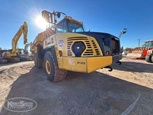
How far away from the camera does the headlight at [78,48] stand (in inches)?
102

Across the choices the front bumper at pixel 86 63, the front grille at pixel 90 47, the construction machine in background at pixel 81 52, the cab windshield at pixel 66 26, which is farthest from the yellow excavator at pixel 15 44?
the front grille at pixel 90 47

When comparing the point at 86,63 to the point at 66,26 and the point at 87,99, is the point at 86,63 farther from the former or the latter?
the point at 66,26

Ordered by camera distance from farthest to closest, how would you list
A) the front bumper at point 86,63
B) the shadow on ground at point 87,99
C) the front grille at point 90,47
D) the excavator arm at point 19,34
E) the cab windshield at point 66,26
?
the excavator arm at point 19,34
the cab windshield at point 66,26
the front grille at point 90,47
the front bumper at point 86,63
the shadow on ground at point 87,99

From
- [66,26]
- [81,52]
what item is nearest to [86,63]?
[81,52]

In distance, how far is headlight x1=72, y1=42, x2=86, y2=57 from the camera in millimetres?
2592

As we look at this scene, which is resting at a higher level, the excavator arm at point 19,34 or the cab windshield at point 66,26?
the excavator arm at point 19,34

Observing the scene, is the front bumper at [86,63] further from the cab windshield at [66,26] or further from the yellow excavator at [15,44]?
the yellow excavator at [15,44]

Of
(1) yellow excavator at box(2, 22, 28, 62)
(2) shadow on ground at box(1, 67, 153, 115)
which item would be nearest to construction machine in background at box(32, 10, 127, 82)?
(2) shadow on ground at box(1, 67, 153, 115)

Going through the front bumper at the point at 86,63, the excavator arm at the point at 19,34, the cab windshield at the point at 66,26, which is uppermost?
the excavator arm at the point at 19,34

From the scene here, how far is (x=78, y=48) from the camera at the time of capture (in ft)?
8.63

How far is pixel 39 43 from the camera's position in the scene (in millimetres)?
5277

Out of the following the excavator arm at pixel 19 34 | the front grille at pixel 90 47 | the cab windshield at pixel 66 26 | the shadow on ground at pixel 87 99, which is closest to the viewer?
the shadow on ground at pixel 87 99

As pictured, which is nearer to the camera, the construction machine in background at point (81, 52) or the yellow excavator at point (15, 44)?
the construction machine in background at point (81, 52)

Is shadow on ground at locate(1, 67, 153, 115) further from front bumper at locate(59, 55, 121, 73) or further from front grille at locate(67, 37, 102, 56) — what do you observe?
front grille at locate(67, 37, 102, 56)
